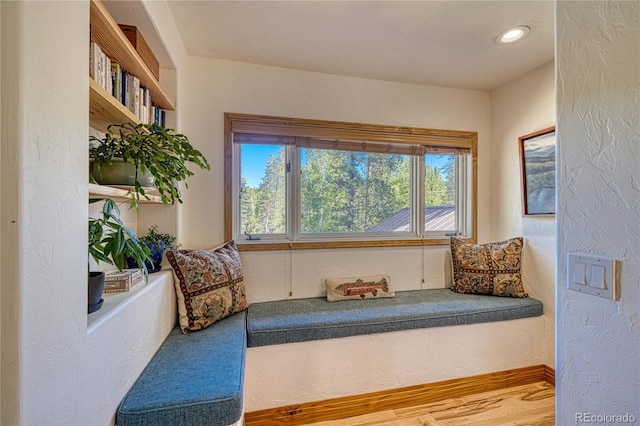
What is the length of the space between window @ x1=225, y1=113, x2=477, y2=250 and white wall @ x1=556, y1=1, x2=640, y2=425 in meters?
1.53

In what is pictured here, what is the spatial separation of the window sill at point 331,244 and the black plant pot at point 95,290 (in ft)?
3.73

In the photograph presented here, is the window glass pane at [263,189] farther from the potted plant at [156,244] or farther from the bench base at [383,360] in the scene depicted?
the bench base at [383,360]

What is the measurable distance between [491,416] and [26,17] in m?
2.58

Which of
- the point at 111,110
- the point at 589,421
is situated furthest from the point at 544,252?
the point at 111,110

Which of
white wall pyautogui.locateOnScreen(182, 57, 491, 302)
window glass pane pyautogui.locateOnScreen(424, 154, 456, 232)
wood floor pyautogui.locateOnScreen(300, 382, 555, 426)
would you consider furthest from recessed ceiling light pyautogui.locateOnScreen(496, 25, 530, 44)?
wood floor pyautogui.locateOnScreen(300, 382, 555, 426)

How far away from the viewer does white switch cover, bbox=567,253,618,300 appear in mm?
684

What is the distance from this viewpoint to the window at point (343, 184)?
2102mm

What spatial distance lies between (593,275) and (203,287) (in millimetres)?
1662

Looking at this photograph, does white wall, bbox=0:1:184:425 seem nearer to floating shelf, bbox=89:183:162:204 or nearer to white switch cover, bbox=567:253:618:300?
floating shelf, bbox=89:183:162:204

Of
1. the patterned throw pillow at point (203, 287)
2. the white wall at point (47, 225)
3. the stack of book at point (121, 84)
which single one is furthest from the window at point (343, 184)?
the white wall at point (47, 225)

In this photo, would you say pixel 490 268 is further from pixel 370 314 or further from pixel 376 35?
pixel 376 35

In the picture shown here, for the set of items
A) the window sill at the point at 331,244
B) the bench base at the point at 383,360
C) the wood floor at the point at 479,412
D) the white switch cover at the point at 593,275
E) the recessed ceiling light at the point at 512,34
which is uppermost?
the recessed ceiling light at the point at 512,34

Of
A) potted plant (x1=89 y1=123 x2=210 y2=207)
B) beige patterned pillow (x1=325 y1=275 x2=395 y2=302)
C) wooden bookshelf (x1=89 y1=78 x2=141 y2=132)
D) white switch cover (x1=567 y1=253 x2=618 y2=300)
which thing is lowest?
beige patterned pillow (x1=325 y1=275 x2=395 y2=302)

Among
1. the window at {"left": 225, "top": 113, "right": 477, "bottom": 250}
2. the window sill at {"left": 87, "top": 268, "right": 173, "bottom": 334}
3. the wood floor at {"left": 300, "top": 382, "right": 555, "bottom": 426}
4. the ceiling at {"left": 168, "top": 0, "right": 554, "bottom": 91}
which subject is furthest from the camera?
the window at {"left": 225, "top": 113, "right": 477, "bottom": 250}
